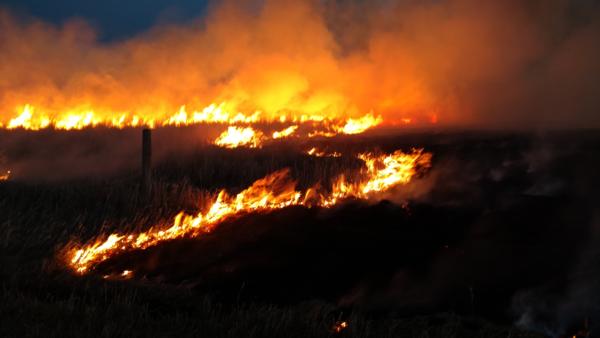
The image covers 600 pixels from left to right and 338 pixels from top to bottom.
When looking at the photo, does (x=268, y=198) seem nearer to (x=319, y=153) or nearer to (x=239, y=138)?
(x=319, y=153)

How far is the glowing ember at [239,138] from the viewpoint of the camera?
876 inches

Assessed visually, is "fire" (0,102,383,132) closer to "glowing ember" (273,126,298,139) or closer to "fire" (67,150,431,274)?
"glowing ember" (273,126,298,139)

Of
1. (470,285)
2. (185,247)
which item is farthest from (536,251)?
(185,247)

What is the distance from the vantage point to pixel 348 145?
21922 mm

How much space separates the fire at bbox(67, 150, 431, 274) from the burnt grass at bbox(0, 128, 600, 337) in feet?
1.01

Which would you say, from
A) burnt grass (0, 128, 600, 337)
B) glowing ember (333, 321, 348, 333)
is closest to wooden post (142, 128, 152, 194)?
burnt grass (0, 128, 600, 337)

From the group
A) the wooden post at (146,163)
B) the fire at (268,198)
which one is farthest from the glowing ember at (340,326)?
the wooden post at (146,163)

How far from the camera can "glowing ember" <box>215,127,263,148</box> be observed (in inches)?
876

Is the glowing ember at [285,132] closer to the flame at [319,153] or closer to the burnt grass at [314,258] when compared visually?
the flame at [319,153]

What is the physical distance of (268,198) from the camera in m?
12.8

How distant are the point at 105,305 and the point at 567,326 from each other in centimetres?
499

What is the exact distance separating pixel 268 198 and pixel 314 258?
3889 mm

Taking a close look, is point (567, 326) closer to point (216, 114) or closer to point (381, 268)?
point (381, 268)

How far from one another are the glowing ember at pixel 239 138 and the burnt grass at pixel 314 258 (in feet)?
17.0
